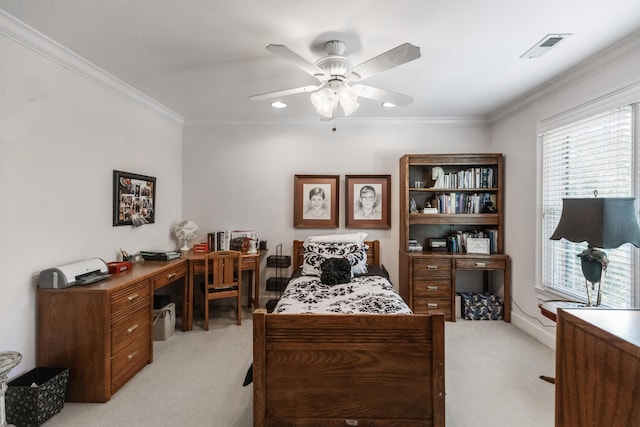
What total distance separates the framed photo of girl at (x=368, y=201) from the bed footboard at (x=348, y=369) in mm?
2381

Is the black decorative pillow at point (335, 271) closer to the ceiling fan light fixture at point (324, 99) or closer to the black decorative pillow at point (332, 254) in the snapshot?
the black decorative pillow at point (332, 254)

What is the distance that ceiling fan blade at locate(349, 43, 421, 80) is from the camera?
5.35ft

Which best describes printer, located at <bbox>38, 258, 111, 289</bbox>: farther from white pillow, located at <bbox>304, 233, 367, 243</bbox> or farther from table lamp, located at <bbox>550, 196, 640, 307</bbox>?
table lamp, located at <bbox>550, 196, 640, 307</bbox>

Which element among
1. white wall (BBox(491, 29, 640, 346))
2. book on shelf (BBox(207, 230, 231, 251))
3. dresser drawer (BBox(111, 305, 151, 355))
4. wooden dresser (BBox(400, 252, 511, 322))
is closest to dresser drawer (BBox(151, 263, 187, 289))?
dresser drawer (BBox(111, 305, 151, 355))

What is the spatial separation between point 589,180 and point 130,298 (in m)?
3.95

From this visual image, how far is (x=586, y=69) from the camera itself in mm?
2465

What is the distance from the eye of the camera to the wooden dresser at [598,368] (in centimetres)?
81

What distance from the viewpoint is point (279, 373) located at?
1.70 meters

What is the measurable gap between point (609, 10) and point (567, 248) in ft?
6.33

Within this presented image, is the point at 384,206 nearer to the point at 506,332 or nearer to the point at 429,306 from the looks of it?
the point at 429,306

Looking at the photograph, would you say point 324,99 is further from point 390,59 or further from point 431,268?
point 431,268

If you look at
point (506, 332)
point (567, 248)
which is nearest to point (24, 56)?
point (567, 248)

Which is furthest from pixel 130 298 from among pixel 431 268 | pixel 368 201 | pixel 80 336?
pixel 431 268

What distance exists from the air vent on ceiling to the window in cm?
73
